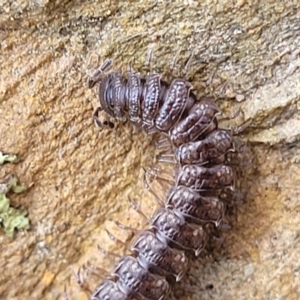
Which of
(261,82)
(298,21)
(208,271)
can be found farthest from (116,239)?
(298,21)

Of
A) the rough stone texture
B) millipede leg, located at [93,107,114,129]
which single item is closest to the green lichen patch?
the rough stone texture

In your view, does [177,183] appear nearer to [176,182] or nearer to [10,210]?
[176,182]

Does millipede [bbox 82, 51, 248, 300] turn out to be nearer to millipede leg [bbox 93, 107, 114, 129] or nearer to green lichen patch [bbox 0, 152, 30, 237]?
millipede leg [bbox 93, 107, 114, 129]

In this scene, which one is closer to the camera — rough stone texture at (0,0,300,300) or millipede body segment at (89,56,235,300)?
millipede body segment at (89,56,235,300)

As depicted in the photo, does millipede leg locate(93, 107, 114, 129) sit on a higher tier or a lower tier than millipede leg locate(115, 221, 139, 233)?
higher

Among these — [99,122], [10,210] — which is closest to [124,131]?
[99,122]

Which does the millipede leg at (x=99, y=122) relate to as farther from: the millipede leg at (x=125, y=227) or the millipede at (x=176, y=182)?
the millipede leg at (x=125, y=227)
